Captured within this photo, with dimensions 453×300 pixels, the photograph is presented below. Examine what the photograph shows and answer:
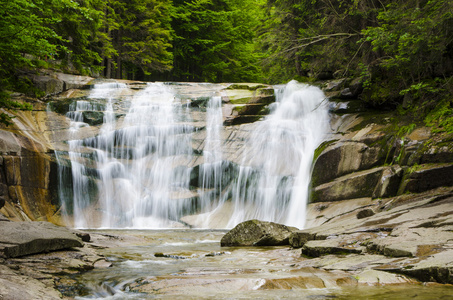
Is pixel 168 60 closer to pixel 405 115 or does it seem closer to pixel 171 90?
pixel 171 90

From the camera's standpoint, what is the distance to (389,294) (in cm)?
421

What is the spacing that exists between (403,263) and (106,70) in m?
23.0

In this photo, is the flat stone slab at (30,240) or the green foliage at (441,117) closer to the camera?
the flat stone slab at (30,240)

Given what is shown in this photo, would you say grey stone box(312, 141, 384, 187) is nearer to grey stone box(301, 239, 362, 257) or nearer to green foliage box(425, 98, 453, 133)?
green foliage box(425, 98, 453, 133)

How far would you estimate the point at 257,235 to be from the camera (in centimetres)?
855

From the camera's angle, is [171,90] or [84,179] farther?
[171,90]

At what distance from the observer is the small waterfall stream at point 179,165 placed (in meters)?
13.6

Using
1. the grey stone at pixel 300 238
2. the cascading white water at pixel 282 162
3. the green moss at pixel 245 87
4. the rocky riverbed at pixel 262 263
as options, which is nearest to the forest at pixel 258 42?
the green moss at pixel 245 87

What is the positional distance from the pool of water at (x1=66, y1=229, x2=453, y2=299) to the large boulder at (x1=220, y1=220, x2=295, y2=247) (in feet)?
3.87

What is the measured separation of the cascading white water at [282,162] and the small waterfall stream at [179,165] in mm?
38

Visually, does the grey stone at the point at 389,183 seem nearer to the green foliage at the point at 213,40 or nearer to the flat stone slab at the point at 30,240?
the flat stone slab at the point at 30,240

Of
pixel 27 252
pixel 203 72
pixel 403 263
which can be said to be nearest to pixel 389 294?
pixel 403 263

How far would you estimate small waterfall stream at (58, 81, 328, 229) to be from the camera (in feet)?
44.6

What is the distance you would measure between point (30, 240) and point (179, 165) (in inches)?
374
